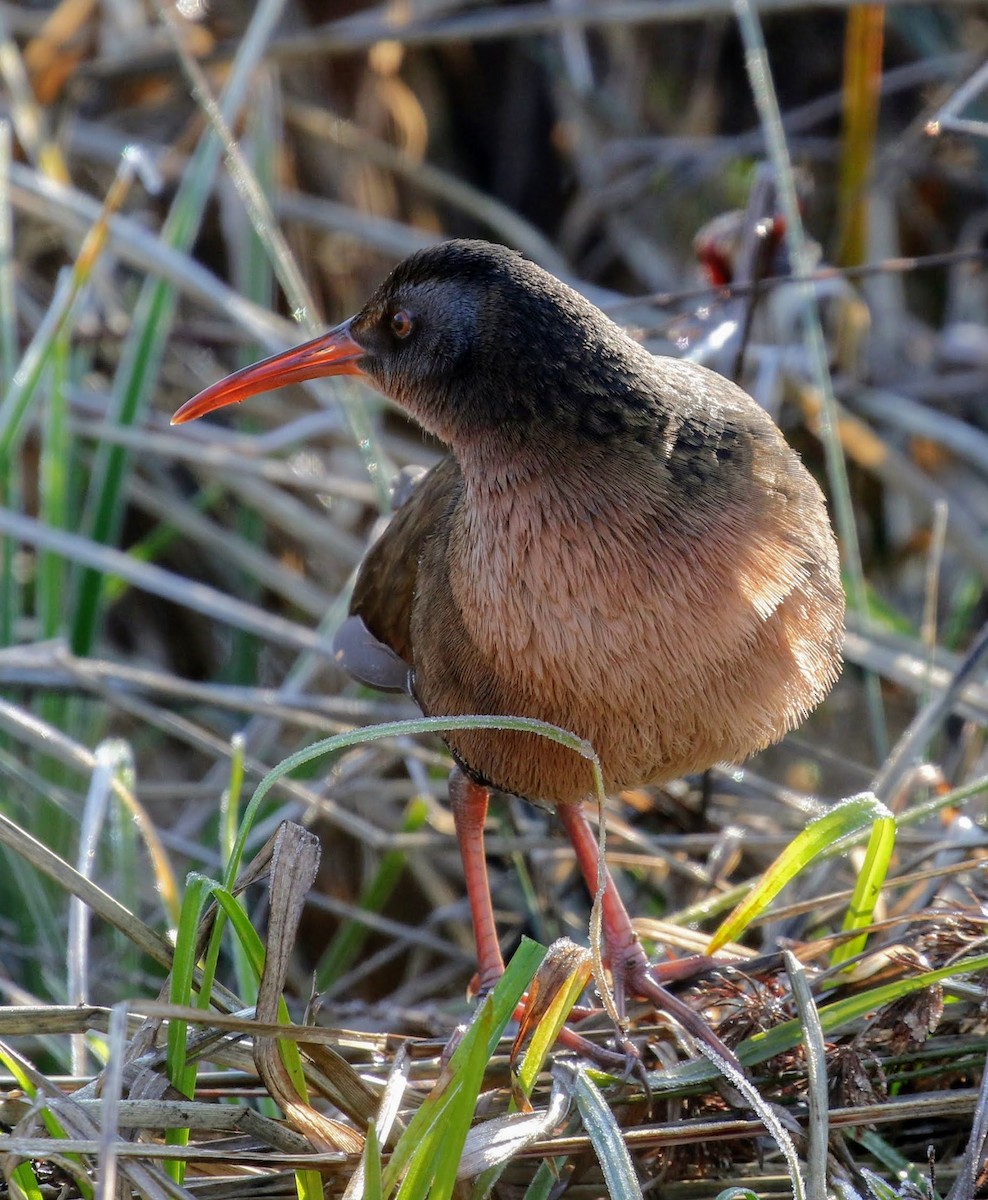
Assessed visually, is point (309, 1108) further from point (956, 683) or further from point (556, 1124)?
point (956, 683)

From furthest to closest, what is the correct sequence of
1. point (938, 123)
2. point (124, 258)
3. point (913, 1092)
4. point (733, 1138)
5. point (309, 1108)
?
point (124, 258), point (938, 123), point (913, 1092), point (733, 1138), point (309, 1108)

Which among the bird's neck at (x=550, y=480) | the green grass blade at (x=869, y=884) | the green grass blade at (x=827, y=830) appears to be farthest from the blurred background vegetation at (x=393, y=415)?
the bird's neck at (x=550, y=480)

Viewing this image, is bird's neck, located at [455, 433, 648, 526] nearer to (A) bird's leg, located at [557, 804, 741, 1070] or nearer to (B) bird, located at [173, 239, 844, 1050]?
(B) bird, located at [173, 239, 844, 1050]

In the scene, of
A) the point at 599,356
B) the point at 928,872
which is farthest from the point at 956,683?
the point at 599,356

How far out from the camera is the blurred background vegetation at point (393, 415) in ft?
9.73

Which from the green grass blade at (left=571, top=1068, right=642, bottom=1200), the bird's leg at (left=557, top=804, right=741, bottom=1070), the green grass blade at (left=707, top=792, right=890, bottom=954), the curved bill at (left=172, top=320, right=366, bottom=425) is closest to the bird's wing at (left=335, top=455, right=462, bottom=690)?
the curved bill at (left=172, top=320, right=366, bottom=425)

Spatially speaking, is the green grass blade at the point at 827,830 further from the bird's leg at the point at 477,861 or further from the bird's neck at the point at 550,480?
the bird's leg at the point at 477,861

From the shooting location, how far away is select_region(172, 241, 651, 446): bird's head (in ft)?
7.14

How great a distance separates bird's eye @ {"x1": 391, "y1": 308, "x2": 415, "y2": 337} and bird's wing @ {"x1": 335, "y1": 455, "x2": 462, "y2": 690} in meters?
0.27

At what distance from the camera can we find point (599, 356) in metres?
2.19

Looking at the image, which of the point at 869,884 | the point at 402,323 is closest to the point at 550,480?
the point at 402,323

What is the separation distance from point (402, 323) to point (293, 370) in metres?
0.26

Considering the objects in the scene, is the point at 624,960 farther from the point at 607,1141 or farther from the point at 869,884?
the point at 607,1141

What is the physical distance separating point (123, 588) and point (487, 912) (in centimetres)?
190
